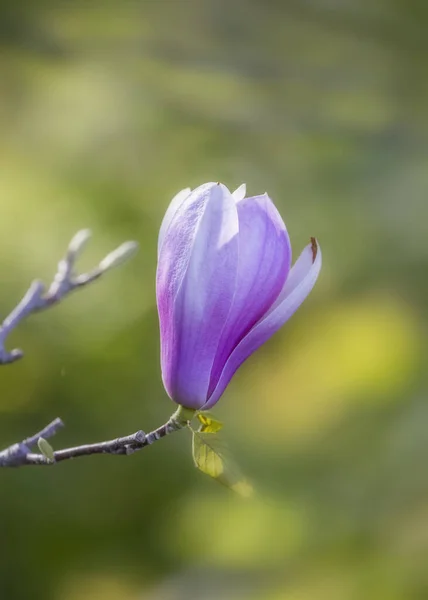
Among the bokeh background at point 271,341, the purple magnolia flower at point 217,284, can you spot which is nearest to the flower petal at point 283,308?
the purple magnolia flower at point 217,284

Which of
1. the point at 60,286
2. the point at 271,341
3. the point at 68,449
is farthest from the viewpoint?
the point at 271,341

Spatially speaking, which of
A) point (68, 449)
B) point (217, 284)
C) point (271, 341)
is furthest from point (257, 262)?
point (271, 341)

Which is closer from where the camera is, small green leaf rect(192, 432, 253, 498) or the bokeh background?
small green leaf rect(192, 432, 253, 498)

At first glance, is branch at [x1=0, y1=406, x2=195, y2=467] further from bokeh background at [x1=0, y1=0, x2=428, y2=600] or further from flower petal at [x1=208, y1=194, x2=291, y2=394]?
bokeh background at [x1=0, y1=0, x2=428, y2=600]

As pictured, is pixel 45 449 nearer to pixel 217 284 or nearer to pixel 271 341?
pixel 217 284

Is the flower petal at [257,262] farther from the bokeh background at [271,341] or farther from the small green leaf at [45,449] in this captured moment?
the bokeh background at [271,341]

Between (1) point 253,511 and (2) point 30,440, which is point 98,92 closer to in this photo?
(1) point 253,511

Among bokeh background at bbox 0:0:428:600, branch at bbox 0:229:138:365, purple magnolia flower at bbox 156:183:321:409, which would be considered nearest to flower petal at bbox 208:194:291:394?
purple magnolia flower at bbox 156:183:321:409
